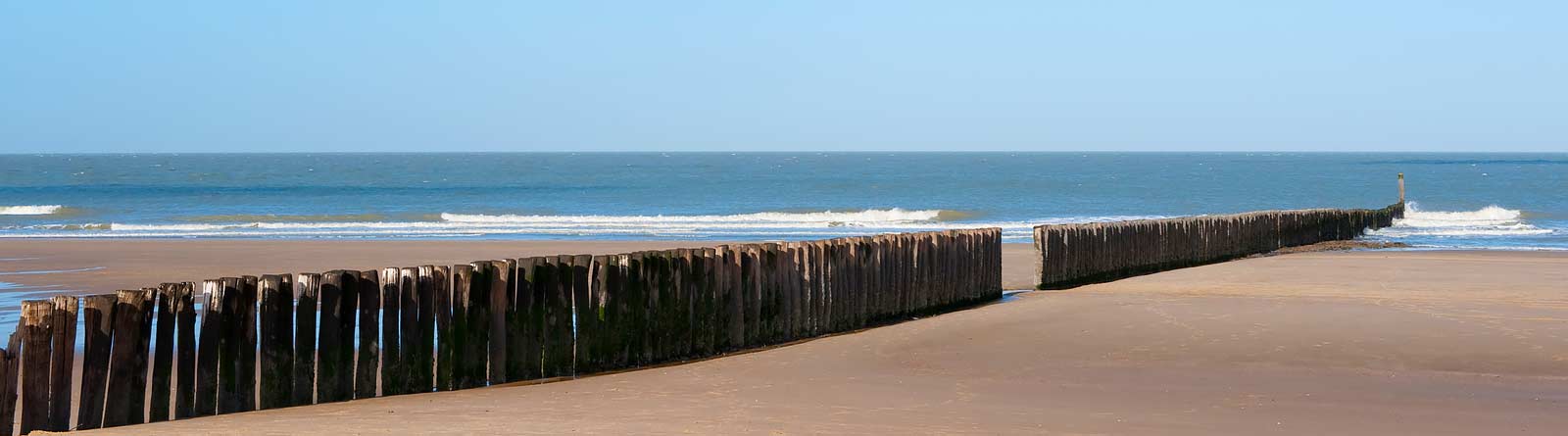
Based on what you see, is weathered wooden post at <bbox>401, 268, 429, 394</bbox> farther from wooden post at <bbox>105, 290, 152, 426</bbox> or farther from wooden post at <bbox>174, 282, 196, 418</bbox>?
wooden post at <bbox>105, 290, 152, 426</bbox>

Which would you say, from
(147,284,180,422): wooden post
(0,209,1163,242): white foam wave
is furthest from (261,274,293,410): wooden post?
(0,209,1163,242): white foam wave

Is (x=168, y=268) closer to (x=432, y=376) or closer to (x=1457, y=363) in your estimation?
(x=432, y=376)

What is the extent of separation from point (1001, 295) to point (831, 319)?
4059mm

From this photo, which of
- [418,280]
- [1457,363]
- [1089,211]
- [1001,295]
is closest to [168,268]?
[1001,295]

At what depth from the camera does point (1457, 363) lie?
1015cm

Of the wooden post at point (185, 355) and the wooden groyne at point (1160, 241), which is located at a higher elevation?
the wooden groyne at point (1160, 241)

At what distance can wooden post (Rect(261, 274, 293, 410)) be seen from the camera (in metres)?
7.83

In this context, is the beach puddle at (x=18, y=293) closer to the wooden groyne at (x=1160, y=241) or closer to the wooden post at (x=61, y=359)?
the wooden post at (x=61, y=359)

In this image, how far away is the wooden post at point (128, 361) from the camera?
23.2 feet

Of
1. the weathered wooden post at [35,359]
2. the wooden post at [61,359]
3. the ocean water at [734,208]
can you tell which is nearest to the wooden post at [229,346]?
the wooden post at [61,359]

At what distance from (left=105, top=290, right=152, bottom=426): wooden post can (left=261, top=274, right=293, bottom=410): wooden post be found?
27.4 inches

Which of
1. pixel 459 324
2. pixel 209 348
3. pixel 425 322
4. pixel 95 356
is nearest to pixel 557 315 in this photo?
pixel 459 324

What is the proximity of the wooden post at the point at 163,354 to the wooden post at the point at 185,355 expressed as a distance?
0.12 feet

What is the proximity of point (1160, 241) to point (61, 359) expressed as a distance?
16.1 metres
